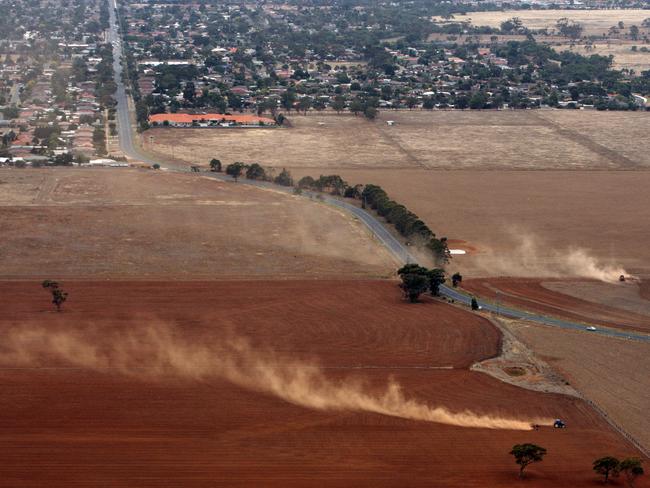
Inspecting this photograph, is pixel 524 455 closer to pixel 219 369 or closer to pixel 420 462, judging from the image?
pixel 420 462

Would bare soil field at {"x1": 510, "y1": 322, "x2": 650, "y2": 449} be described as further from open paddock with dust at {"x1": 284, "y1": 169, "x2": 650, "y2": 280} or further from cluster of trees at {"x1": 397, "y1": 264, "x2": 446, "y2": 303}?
open paddock with dust at {"x1": 284, "y1": 169, "x2": 650, "y2": 280}

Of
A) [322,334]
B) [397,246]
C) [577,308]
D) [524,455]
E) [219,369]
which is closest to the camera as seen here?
[524,455]

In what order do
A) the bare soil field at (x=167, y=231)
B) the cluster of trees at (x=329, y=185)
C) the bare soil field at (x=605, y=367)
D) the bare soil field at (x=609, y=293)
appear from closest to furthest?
the bare soil field at (x=605, y=367), the bare soil field at (x=609, y=293), the bare soil field at (x=167, y=231), the cluster of trees at (x=329, y=185)

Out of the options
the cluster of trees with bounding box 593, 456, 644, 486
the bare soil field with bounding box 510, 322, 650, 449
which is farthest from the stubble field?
the cluster of trees with bounding box 593, 456, 644, 486

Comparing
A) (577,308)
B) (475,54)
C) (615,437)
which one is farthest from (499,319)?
(475,54)

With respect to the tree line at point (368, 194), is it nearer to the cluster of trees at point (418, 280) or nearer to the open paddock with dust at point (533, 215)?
the open paddock with dust at point (533, 215)

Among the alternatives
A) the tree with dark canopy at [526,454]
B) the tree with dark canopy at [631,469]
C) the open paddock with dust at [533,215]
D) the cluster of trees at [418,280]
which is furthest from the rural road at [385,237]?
the tree with dark canopy at [526,454]
